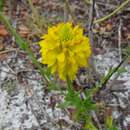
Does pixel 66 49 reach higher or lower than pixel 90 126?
higher

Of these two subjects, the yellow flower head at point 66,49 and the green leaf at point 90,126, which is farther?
the green leaf at point 90,126

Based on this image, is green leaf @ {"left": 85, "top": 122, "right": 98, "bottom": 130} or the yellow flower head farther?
green leaf @ {"left": 85, "top": 122, "right": 98, "bottom": 130}

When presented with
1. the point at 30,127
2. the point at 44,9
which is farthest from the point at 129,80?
the point at 44,9

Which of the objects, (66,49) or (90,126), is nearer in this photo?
(66,49)

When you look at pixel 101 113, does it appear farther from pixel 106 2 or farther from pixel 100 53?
pixel 106 2

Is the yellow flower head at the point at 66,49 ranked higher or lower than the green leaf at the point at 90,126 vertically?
higher

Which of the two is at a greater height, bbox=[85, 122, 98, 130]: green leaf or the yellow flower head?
the yellow flower head

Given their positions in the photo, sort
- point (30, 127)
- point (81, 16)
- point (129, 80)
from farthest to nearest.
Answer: point (81, 16), point (129, 80), point (30, 127)

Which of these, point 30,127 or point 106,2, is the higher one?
point 106,2
